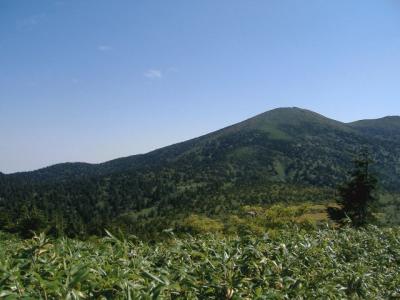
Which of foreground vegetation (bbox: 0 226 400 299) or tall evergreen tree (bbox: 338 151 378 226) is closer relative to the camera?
foreground vegetation (bbox: 0 226 400 299)

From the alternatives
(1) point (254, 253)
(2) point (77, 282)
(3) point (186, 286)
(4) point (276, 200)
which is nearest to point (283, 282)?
(1) point (254, 253)

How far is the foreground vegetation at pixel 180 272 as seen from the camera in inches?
105

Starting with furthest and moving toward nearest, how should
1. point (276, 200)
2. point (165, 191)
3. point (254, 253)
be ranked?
1. point (165, 191)
2. point (276, 200)
3. point (254, 253)

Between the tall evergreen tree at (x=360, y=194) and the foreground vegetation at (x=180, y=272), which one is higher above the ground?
the foreground vegetation at (x=180, y=272)

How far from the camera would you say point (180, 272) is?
3.47 meters

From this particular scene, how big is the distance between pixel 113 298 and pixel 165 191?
198 m

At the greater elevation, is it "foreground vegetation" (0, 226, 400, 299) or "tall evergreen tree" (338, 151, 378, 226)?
"foreground vegetation" (0, 226, 400, 299)

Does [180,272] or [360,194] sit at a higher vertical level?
[180,272]

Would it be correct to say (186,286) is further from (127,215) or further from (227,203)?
(127,215)

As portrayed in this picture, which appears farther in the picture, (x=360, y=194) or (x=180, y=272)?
(x=360, y=194)

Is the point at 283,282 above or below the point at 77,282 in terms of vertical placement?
below

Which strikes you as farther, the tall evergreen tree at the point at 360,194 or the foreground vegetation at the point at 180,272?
the tall evergreen tree at the point at 360,194

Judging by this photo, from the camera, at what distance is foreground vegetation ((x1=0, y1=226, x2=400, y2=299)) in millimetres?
2670

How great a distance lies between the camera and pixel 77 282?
2510 mm
